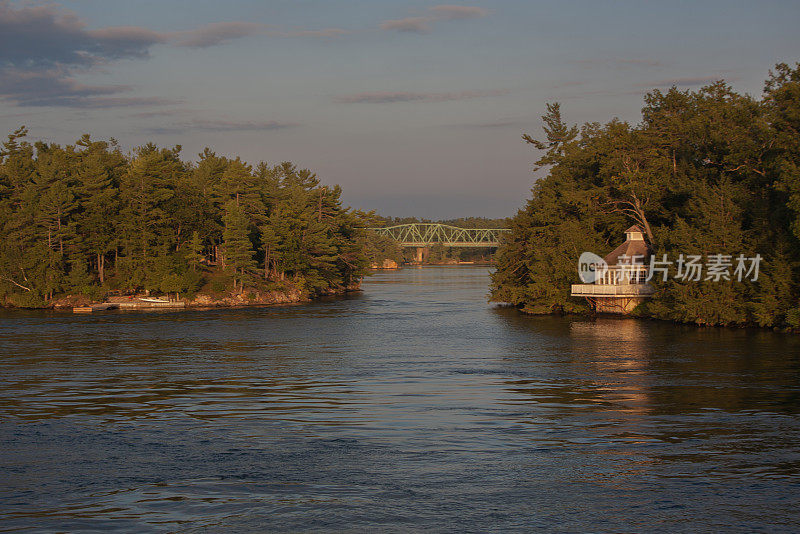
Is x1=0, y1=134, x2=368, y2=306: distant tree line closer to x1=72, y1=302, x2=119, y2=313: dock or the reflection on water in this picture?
x1=72, y1=302, x2=119, y2=313: dock

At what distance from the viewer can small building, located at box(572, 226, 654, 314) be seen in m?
63.7

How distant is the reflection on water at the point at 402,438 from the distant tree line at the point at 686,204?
9.56 meters

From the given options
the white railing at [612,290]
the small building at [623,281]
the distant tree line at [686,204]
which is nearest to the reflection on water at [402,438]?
the distant tree line at [686,204]

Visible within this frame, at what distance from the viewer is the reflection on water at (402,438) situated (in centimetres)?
1467

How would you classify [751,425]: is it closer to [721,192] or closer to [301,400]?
[301,400]

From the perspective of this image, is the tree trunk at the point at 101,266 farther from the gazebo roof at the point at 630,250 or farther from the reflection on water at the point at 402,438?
the gazebo roof at the point at 630,250

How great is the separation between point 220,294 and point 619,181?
156 feet

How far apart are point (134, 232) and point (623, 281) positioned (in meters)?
56.5

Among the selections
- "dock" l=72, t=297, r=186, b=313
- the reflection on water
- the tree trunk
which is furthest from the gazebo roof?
the tree trunk

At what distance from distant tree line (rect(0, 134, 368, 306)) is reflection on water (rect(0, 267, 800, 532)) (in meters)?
42.9

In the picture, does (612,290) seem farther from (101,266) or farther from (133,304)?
(101,266)

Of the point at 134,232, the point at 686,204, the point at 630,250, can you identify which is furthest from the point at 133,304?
the point at 686,204

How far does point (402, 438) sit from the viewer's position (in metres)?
20.3

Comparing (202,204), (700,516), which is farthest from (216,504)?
(202,204)
